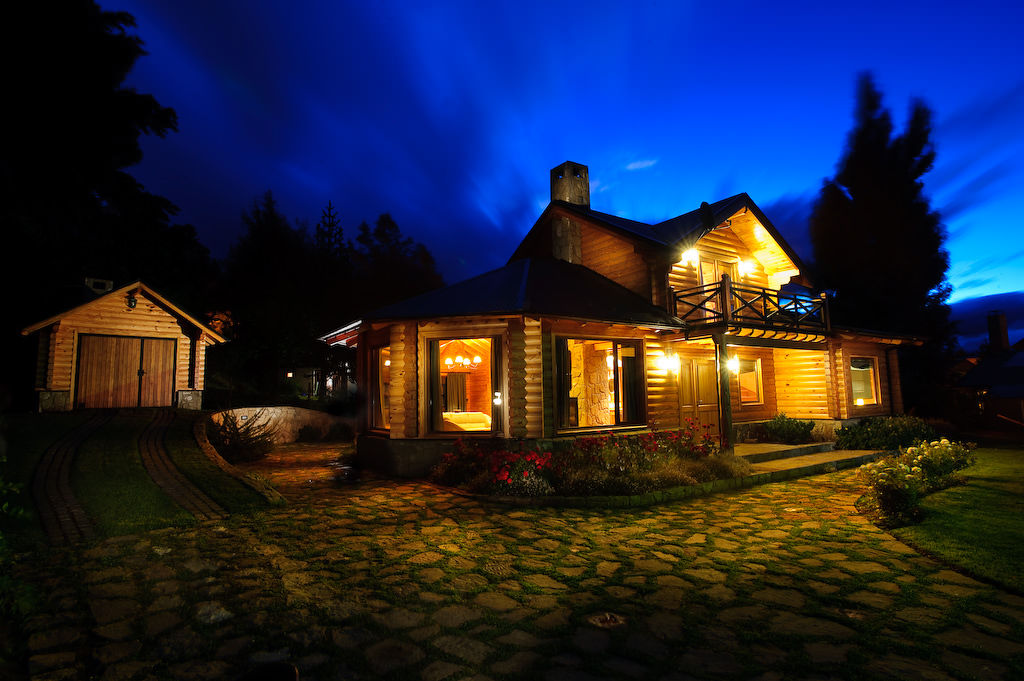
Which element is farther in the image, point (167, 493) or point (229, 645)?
point (167, 493)

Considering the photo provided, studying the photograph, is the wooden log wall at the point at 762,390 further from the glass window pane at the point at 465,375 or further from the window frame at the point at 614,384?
the glass window pane at the point at 465,375

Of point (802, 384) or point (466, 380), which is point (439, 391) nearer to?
point (466, 380)

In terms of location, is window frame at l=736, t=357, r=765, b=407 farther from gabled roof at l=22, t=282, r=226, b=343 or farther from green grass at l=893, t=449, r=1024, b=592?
gabled roof at l=22, t=282, r=226, b=343

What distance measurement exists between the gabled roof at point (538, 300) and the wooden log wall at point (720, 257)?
1.81 meters

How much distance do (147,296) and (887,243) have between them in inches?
1392

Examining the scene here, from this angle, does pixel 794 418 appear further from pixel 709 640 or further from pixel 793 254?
pixel 709 640

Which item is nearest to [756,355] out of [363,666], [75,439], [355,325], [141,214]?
[355,325]

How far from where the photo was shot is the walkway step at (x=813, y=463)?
37.1ft

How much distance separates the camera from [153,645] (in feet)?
11.5

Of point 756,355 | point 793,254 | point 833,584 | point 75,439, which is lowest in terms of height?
point 833,584

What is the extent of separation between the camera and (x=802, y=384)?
56.4 feet

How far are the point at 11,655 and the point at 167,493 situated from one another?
17.0 ft

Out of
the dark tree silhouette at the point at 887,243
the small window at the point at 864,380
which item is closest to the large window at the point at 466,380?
the small window at the point at 864,380

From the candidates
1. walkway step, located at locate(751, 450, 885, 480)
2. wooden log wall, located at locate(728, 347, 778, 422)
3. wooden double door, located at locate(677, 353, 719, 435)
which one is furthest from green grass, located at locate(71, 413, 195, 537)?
wooden log wall, located at locate(728, 347, 778, 422)
